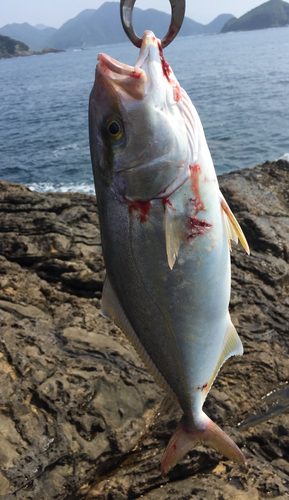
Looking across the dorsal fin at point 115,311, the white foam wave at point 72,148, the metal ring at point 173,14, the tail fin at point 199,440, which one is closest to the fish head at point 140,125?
the metal ring at point 173,14

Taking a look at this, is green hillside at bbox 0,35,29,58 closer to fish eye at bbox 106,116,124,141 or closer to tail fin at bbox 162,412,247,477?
fish eye at bbox 106,116,124,141

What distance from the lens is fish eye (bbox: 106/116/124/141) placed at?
2035 mm

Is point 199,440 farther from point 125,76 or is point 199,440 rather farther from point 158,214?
point 125,76

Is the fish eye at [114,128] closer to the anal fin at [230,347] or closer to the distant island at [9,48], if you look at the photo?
the anal fin at [230,347]

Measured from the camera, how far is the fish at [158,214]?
6.62 ft

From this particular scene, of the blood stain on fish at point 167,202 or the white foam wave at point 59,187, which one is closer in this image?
the blood stain on fish at point 167,202

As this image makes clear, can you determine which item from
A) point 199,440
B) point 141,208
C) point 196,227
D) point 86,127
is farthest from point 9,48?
point 199,440

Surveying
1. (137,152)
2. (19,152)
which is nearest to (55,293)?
(137,152)

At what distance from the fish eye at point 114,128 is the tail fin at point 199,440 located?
1845 millimetres

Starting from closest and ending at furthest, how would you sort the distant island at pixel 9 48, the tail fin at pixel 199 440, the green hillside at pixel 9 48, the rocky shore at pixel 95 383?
the tail fin at pixel 199 440 < the rocky shore at pixel 95 383 < the distant island at pixel 9 48 < the green hillside at pixel 9 48

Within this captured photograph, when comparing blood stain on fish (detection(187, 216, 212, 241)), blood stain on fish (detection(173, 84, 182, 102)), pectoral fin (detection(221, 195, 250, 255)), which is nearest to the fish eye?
blood stain on fish (detection(173, 84, 182, 102))

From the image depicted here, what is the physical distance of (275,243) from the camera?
643cm

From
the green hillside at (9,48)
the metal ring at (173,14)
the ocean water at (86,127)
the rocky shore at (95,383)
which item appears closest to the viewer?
the metal ring at (173,14)

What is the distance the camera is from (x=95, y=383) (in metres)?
4.29
